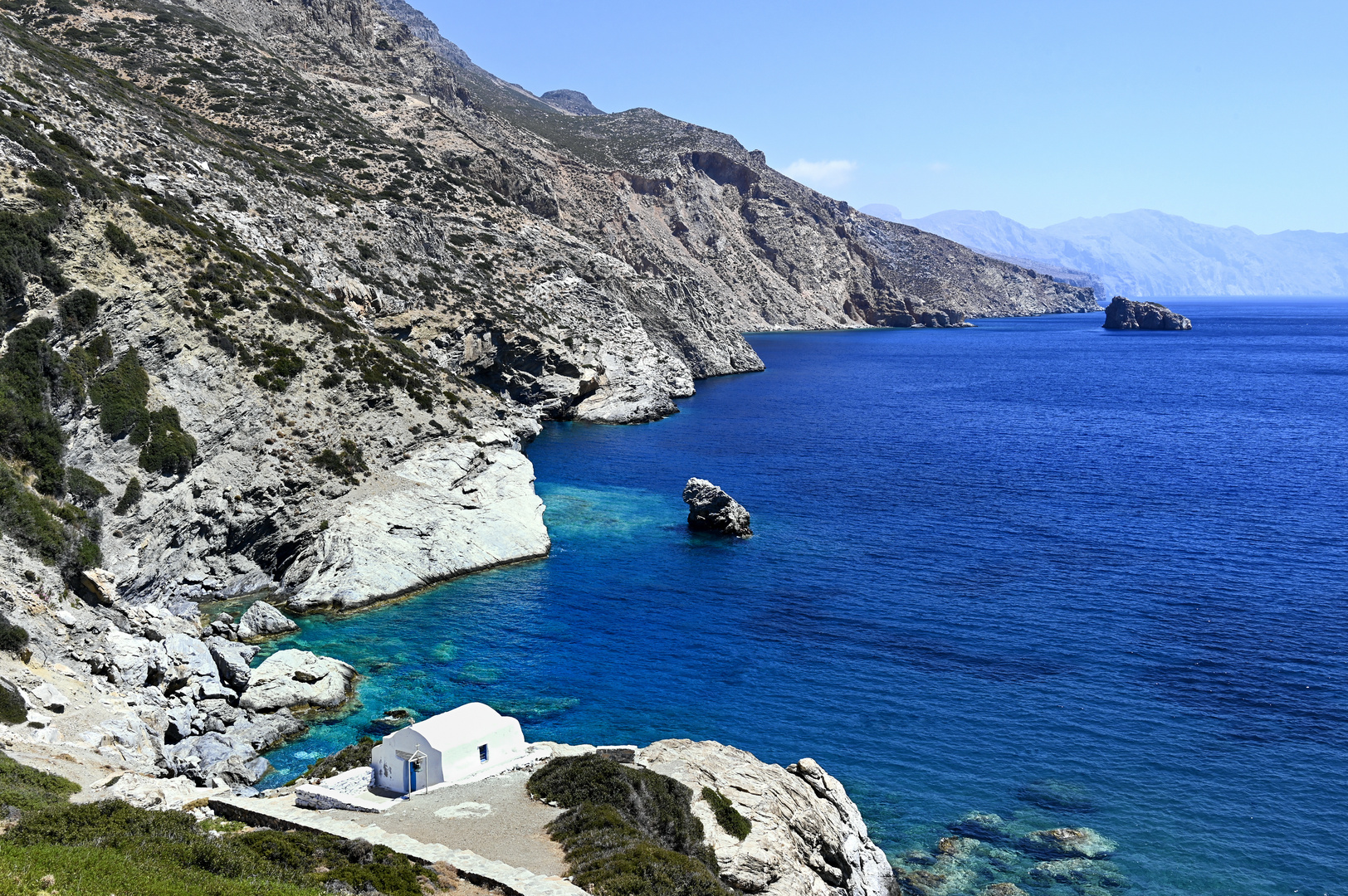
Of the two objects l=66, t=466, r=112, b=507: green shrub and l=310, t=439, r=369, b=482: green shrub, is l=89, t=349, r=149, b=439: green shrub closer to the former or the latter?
l=66, t=466, r=112, b=507: green shrub

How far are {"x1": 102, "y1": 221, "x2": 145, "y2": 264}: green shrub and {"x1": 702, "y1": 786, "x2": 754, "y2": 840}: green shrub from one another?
154ft

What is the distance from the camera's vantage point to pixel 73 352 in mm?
46750

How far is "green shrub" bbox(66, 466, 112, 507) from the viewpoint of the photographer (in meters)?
42.7

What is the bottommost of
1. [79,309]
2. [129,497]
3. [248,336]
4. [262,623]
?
[262,623]

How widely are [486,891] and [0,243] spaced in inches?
1722

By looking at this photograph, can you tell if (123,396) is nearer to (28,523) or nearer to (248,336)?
(248,336)

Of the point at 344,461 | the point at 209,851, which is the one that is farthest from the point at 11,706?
the point at 344,461

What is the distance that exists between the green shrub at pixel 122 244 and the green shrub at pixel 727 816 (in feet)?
154

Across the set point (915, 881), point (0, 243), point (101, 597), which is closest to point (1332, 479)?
point (915, 881)

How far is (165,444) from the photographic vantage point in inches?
1873

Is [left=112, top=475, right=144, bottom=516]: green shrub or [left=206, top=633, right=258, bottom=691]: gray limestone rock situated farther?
[left=112, top=475, right=144, bottom=516]: green shrub

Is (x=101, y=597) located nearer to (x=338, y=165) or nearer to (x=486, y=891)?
(x=486, y=891)

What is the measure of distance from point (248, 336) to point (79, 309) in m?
9.78

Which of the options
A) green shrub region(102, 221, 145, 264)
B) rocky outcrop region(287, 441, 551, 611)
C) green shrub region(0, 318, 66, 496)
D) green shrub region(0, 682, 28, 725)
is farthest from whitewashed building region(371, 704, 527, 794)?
green shrub region(102, 221, 145, 264)
